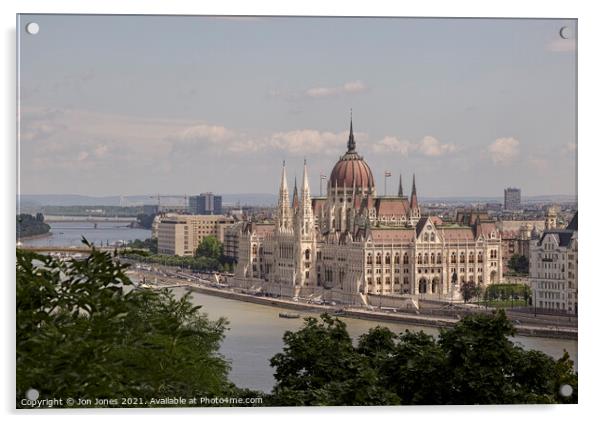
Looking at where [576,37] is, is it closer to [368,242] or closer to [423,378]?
[423,378]

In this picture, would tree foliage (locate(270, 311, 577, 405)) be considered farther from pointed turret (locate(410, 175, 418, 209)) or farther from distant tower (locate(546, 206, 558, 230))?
pointed turret (locate(410, 175, 418, 209))

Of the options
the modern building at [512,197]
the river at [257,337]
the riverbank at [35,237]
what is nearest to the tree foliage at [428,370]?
the river at [257,337]

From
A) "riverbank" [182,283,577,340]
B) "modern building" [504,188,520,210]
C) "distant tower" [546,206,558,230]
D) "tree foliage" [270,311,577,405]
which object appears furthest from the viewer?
"riverbank" [182,283,577,340]

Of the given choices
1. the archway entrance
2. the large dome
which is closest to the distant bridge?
the large dome

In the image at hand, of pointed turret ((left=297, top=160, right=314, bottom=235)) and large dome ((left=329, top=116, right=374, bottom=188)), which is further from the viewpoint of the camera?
pointed turret ((left=297, top=160, right=314, bottom=235))

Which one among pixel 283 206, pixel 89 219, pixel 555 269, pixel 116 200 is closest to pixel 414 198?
A: pixel 283 206

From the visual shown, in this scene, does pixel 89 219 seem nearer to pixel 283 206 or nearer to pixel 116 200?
pixel 116 200
